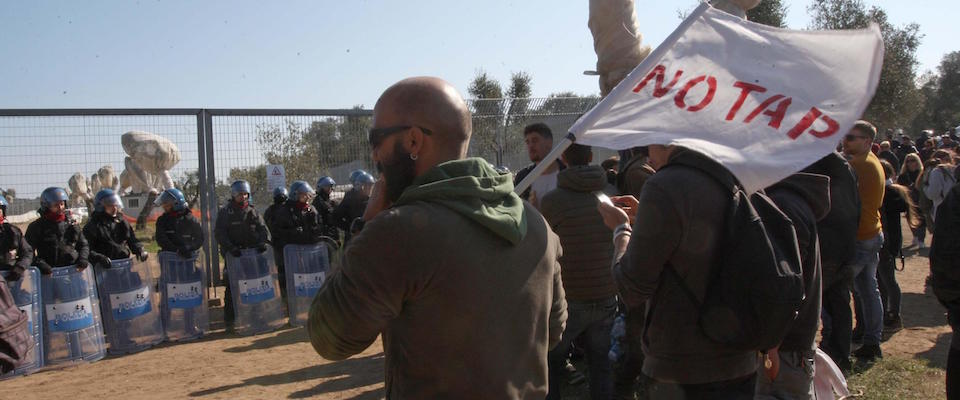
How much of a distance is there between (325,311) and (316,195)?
975 cm

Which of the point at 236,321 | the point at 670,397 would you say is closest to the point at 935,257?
the point at 670,397

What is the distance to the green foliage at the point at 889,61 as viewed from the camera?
1270 inches

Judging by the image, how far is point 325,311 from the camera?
1.83 meters

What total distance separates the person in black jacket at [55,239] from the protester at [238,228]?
162 centimetres

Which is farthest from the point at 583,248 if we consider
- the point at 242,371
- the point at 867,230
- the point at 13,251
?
the point at 13,251

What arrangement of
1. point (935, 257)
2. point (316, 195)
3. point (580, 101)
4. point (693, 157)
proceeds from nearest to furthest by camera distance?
point (693, 157), point (935, 257), point (316, 195), point (580, 101)

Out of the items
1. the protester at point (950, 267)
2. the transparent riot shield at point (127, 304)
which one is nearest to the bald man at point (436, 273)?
the protester at point (950, 267)

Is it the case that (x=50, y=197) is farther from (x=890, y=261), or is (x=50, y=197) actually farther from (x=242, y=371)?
(x=890, y=261)

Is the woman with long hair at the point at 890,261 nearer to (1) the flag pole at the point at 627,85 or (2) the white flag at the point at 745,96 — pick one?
(2) the white flag at the point at 745,96

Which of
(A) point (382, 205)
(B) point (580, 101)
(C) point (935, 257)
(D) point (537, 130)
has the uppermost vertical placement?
(B) point (580, 101)

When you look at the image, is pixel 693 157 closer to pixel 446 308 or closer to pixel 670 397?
pixel 670 397

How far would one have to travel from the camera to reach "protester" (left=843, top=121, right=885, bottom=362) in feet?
20.3

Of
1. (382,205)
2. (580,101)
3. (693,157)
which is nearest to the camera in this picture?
(382,205)

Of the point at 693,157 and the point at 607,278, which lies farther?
the point at 607,278
